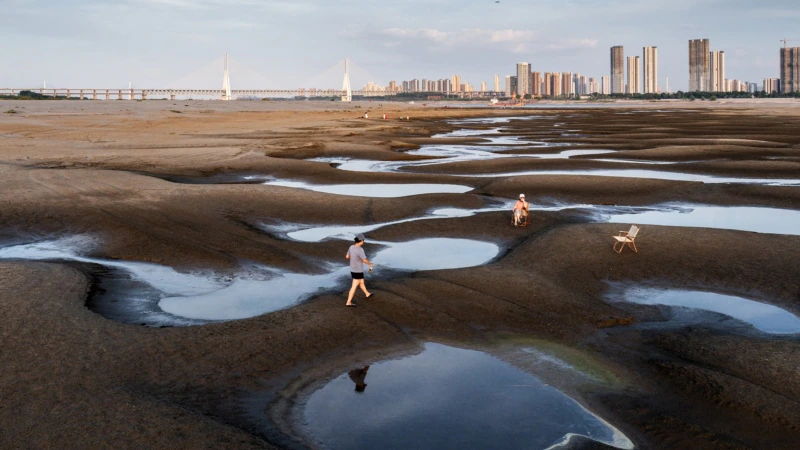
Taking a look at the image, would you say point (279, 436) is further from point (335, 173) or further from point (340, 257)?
point (335, 173)

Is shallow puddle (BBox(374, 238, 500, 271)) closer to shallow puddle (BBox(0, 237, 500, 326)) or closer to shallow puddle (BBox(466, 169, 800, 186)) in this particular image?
shallow puddle (BBox(0, 237, 500, 326))

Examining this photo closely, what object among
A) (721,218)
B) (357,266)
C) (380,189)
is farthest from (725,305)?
(380,189)

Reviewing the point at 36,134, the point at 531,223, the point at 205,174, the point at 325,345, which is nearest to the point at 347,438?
the point at 325,345

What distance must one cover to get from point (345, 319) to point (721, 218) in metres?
18.5

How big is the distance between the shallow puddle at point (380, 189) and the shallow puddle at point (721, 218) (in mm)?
8393

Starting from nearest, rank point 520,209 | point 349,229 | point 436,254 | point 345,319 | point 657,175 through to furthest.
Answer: point 345,319 < point 436,254 < point 520,209 < point 349,229 < point 657,175

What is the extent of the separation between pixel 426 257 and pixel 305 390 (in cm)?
1003

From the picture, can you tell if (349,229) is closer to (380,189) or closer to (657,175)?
(380,189)

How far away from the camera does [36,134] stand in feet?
192

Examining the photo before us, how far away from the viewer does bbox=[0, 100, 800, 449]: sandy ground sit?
10.9 m

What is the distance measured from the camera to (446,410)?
11492 mm

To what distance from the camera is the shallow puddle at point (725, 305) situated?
15748 mm

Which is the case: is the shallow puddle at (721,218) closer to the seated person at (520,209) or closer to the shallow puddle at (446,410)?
the seated person at (520,209)

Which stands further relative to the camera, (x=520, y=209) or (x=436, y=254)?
(x=520, y=209)
